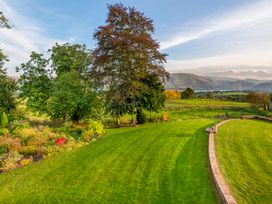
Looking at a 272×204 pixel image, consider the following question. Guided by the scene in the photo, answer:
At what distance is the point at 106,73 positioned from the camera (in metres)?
17.1

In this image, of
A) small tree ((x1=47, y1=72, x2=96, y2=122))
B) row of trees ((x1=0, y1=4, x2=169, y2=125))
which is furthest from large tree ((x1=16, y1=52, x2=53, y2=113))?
small tree ((x1=47, y1=72, x2=96, y2=122))

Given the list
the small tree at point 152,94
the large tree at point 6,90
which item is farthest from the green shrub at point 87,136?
the large tree at point 6,90

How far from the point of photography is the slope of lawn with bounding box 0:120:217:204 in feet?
17.1

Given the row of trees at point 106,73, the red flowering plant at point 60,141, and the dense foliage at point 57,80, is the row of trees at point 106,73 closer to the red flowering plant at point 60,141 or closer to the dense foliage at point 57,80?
the dense foliage at point 57,80

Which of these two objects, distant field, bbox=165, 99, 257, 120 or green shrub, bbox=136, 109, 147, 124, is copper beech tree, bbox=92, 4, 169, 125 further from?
distant field, bbox=165, 99, 257, 120

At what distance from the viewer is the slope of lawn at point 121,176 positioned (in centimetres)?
521

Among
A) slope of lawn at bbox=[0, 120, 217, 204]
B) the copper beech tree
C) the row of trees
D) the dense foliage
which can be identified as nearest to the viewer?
slope of lawn at bbox=[0, 120, 217, 204]

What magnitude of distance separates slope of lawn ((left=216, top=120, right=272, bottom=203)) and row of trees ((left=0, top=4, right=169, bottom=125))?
840 cm

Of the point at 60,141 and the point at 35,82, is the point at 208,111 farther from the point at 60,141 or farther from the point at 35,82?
the point at 60,141

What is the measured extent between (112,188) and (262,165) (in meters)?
4.89

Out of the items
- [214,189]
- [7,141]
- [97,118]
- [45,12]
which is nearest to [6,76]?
[45,12]

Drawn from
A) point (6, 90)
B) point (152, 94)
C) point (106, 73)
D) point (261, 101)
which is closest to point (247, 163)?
point (152, 94)

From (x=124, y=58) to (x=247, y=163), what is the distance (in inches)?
492

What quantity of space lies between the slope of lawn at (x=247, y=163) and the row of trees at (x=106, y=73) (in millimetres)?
8402
